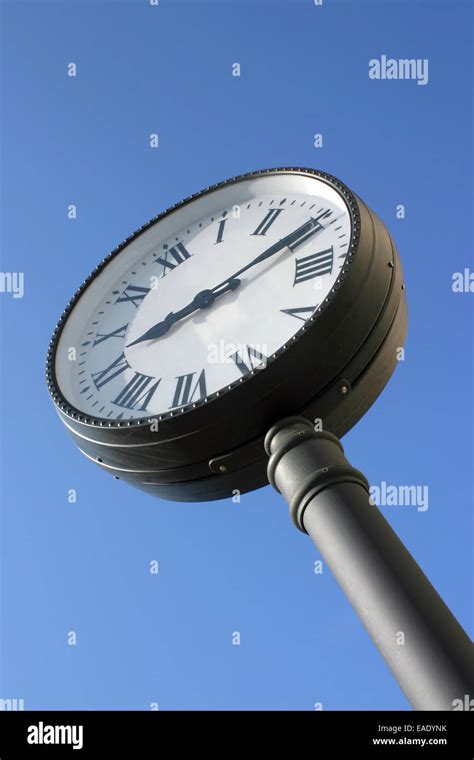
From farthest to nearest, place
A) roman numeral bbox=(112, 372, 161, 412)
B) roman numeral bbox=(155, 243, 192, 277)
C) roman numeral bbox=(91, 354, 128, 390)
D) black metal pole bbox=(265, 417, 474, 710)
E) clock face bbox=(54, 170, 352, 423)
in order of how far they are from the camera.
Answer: roman numeral bbox=(155, 243, 192, 277), roman numeral bbox=(91, 354, 128, 390), roman numeral bbox=(112, 372, 161, 412), clock face bbox=(54, 170, 352, 423), black metal pole bbox=(265, 417, 474, 710)

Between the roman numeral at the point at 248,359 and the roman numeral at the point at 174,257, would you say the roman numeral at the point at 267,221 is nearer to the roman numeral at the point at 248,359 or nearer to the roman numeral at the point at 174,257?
the roman numeral at the point at 174,257

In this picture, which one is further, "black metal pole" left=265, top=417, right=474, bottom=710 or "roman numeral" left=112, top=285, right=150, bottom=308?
"roman numeral" left=112, top=285, right=150, bottom=308

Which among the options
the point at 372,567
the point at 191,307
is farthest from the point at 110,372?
the point at 372,567

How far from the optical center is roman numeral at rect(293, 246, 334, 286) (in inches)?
262

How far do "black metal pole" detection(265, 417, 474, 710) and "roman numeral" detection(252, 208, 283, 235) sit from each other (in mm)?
1955

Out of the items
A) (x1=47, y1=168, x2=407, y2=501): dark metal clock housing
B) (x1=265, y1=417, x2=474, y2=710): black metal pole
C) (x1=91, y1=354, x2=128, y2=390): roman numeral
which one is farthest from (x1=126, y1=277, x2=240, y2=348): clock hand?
(x1=265, y1=417, x2=474, y2=710): black metal pole

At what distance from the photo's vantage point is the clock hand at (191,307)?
7207mm

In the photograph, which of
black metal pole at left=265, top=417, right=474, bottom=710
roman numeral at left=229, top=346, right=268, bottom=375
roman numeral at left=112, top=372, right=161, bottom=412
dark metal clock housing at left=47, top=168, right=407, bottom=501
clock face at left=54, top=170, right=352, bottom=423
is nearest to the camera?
black metal pole at left=265, top=417, right=474, bottom=710

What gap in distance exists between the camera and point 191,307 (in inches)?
287

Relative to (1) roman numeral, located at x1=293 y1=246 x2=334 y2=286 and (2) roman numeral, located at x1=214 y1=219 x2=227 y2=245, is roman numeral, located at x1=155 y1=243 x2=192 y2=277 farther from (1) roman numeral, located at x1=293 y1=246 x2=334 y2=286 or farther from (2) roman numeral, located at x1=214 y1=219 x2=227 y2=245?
(1) roman numeral, located at x1=293 y1=246 x2=334 y2=286

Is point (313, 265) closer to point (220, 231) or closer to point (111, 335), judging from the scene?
point (220, 231)

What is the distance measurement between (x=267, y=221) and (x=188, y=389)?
5.80ft

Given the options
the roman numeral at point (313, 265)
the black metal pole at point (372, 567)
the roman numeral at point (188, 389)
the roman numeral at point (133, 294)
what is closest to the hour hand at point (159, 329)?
the roman numeral at point (133, 294)
